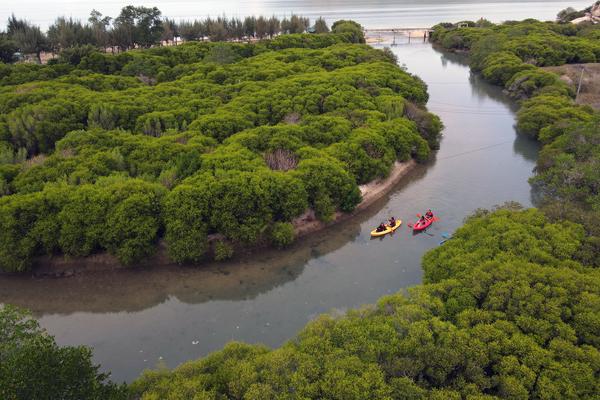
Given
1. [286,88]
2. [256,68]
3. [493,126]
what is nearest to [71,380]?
[286,88]

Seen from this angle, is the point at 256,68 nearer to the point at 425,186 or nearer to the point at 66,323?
the point at 425,186

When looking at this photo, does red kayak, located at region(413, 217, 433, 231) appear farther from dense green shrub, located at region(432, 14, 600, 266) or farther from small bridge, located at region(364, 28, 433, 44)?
small bridge, located at region(364, 28, 433, 44)

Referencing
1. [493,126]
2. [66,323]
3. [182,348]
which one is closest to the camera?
[182,348]

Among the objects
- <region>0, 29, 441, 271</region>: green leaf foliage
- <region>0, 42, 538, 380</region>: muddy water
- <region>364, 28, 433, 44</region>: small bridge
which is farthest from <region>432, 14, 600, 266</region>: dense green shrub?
<region>364, 28, 433, 44</region>: small bridge

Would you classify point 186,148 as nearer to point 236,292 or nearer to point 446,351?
point 236,292

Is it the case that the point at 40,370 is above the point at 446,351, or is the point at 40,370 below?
above

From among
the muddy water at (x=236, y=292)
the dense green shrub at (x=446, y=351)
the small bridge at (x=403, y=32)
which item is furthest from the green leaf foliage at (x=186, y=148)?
the small bridge at (x=403, y=32)

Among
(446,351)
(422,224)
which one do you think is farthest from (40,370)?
(422,224)
